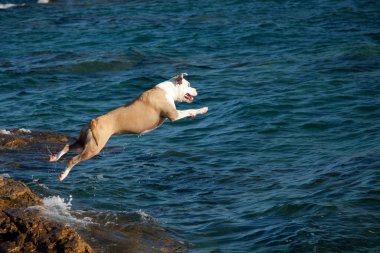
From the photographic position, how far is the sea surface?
38.8 ft

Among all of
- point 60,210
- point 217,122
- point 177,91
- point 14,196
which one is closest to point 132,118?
point 177,91

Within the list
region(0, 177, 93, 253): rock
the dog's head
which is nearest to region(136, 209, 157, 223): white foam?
the dog's head

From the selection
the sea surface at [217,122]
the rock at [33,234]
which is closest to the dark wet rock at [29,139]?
the sea surface at [217,122]

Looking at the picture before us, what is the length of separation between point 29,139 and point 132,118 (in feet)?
18.2

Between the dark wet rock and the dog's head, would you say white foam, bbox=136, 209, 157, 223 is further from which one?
the dark wet rock

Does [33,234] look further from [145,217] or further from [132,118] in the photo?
[145,217]

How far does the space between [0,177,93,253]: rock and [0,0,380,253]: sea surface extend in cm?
84

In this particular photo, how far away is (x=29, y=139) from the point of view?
53.8 ft

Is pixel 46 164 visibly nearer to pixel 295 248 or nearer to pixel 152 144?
pixel 152 144

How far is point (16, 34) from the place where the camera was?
97.8 feet

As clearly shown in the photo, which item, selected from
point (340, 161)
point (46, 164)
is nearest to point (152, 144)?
point (46, 164)

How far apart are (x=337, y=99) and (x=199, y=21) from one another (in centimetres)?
1182

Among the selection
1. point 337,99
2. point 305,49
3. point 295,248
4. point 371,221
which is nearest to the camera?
point 295,248

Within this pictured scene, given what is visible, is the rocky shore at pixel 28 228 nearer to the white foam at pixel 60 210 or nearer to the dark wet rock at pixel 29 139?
the white foam at pixel 60 210
